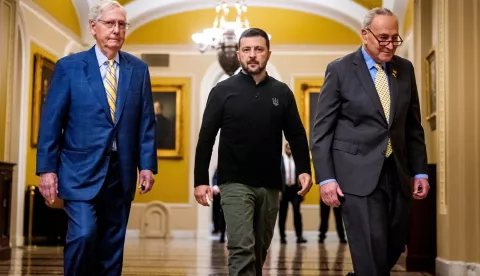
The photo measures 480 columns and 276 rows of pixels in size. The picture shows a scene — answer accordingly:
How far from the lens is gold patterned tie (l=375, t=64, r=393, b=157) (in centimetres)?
340

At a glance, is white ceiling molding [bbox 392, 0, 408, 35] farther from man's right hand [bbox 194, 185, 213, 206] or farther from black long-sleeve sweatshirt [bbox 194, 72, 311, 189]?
man's right hand [bbox 194, 185, 213, 206]

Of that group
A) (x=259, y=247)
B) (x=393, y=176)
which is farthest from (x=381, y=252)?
(x=259, y=247)

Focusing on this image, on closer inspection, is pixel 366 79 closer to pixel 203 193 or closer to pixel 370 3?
pixel 203 193

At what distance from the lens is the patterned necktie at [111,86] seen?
3.55 metres

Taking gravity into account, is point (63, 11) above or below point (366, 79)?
above

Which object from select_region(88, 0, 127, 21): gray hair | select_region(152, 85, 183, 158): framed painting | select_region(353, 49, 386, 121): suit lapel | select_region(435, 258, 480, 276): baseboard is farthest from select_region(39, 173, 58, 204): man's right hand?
select_region(152, 85, 183, 158): framed painting

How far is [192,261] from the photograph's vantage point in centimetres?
880

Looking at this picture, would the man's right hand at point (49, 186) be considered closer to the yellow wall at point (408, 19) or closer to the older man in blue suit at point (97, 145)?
the older man in blue suit at point (97, 145)

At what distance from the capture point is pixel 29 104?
1234 cm

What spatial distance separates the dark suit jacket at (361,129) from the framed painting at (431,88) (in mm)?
5092

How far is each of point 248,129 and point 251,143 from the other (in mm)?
76

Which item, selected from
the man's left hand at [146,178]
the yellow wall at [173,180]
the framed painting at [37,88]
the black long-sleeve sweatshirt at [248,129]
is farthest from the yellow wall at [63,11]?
the man's left hand at [146,178]

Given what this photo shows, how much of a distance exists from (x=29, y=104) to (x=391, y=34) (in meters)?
9.77

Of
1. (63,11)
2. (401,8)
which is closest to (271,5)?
(401,8)
